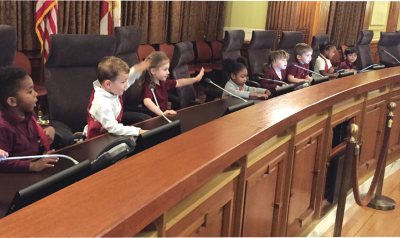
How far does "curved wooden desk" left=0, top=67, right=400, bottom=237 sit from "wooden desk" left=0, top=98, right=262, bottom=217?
0.39 meters

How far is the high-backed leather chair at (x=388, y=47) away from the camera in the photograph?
5801mm

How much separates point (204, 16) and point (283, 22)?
1125 mm

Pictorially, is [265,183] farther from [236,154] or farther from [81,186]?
[81,186]

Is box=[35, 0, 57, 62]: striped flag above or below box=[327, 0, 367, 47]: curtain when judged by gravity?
below

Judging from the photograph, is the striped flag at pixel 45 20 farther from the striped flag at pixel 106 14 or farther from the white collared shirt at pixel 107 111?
the white collared shirt at pixel 107 111

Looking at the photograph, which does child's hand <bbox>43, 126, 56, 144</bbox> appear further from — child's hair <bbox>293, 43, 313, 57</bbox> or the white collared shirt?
child's hair <bbox>293, 43, 313, 57</bbox>

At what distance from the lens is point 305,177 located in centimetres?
189

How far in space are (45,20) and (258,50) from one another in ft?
7.07

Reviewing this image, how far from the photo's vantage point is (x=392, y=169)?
3.14 meters

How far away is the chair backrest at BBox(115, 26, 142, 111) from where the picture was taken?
2785 mm

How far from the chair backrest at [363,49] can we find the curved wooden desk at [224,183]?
331cm

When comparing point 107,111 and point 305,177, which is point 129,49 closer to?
point 107,111

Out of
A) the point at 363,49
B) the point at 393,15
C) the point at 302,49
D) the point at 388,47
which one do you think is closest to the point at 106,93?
the point at 302,49

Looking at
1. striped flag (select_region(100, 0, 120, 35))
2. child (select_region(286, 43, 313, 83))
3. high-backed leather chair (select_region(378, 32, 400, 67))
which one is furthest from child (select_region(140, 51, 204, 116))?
high-backed leather chair (select_region(378, 32, 400, 67))
